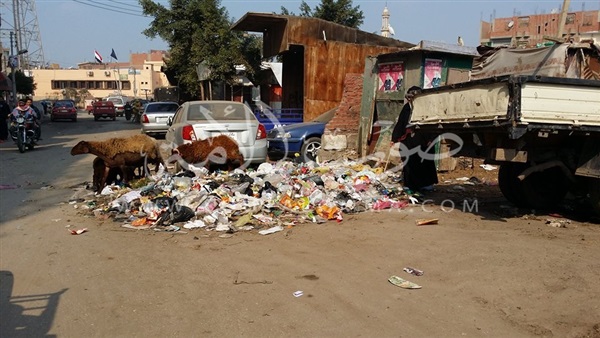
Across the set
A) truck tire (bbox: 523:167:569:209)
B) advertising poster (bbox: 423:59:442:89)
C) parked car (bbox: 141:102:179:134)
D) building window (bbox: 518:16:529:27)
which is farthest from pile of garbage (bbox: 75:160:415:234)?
building window (bbox: 518:16:529:27)

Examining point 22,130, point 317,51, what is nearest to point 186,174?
point 317,51

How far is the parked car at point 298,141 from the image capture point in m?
13.1

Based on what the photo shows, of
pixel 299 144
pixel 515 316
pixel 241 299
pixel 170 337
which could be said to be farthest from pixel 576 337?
pixel 299 144

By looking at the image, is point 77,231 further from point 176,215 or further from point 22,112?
point 22,112

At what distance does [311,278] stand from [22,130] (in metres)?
14.7

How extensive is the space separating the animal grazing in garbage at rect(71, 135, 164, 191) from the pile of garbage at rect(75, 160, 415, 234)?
35 cm

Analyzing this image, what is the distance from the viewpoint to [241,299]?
4.20 meters

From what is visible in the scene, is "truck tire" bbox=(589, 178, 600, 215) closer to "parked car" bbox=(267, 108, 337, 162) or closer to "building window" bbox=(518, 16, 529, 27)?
"parked car" bbox=(267, 108, 337, 162)

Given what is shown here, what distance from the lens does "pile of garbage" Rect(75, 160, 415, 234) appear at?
6.82 metres

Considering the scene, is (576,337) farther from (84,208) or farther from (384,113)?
(384,113)

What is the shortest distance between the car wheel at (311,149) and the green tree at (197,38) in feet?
33.2

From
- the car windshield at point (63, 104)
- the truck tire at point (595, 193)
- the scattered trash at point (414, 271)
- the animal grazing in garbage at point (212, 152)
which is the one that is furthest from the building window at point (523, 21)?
the scattered trash at point (414, 271)

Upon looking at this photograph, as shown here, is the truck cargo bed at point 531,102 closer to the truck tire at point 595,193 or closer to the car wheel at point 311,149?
the truck tire at point 595,193

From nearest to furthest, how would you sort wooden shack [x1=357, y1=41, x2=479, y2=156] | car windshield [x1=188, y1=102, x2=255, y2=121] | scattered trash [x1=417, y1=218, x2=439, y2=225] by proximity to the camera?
scattered trash [x1=417, y1=218, x2=439, y2=225]
car windshield [x1=188, y1=102, x2=255, y2=121]
wooden shack [x1=357, y1=41, x2=479, y2=156]
